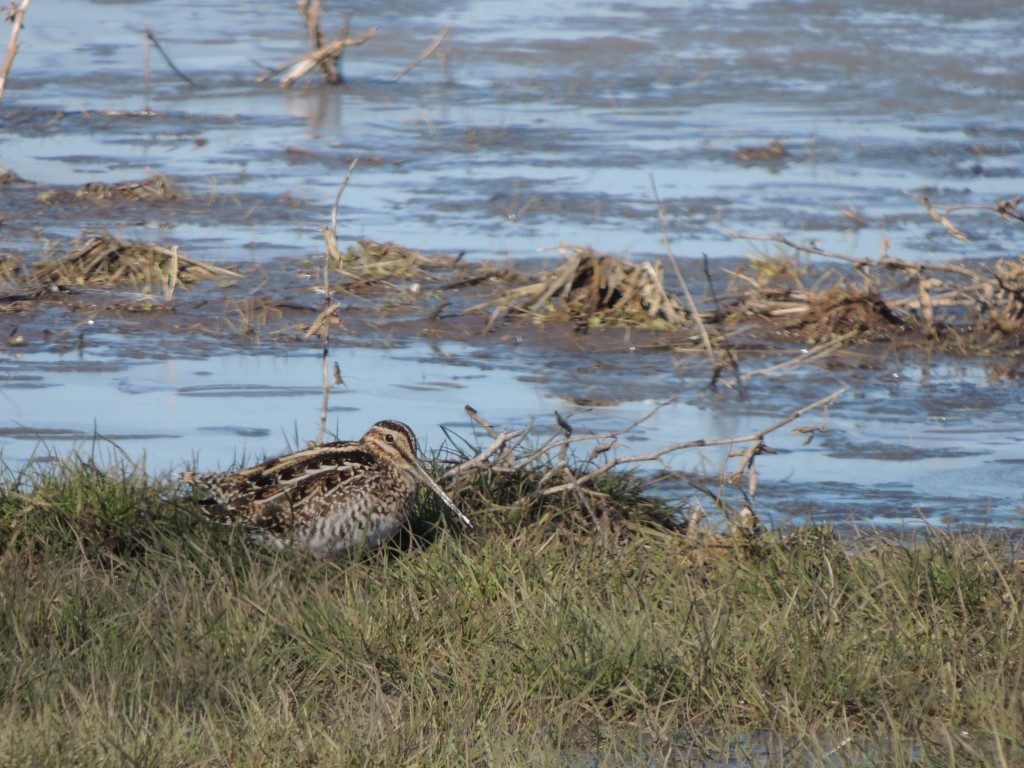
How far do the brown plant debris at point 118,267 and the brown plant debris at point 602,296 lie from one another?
1.57 meters

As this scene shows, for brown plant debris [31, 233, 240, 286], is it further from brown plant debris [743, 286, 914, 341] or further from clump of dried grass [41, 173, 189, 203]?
brown plant debris [743, 286, 914, 341]

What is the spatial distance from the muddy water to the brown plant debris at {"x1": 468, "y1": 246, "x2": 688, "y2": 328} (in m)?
0.44

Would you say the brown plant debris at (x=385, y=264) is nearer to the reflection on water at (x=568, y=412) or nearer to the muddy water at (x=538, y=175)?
the muddy water at (x=538, y=175)

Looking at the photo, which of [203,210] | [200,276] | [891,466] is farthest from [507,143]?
[891,466]

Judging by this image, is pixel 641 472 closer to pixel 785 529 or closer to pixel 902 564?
pixel 785 529

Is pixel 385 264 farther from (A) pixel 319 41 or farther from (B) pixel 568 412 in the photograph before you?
(A) pixel 319 41

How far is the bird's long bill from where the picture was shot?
5.26 m

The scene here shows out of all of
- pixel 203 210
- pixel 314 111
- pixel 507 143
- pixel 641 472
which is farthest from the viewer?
pixel 314 111

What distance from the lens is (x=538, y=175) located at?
41.6 feet

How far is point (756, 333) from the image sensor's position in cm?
885

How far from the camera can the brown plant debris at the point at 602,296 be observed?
8.91 meters

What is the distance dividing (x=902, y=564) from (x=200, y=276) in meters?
5.34

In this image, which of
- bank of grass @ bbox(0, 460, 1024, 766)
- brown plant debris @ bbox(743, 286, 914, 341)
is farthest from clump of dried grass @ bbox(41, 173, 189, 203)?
bank of grass @ bbox(0, 460, 1024, 766)

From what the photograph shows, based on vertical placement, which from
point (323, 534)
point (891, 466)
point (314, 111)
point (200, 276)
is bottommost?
point (314, 111)
